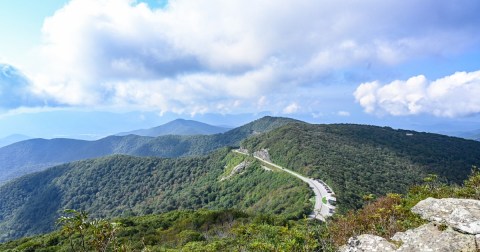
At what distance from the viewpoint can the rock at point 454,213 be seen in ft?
44.4

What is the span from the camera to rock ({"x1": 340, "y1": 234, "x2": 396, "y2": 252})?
13.8 metres

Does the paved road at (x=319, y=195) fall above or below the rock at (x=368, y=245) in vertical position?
below

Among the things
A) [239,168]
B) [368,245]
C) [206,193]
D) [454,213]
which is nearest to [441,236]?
[454,213]

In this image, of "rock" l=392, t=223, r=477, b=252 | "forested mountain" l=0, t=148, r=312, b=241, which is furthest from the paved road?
"rock" l=392, t=223, r=477, b=252

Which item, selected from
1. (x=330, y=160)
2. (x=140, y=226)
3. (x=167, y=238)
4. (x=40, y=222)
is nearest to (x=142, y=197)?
(x=40, y=222)

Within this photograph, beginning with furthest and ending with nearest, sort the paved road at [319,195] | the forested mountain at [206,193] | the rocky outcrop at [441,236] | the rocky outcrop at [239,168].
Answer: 1. the rocky outcrop at [239,168]
2. the forested mountain at [206,193]
3. the paved road at [319,195]
4. the rocky outcrop at [441,236]

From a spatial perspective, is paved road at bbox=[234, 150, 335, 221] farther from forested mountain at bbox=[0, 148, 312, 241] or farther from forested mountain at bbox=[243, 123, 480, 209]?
forested mountain at bbox=[243, 123, 480, 209]

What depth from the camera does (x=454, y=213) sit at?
14.6m

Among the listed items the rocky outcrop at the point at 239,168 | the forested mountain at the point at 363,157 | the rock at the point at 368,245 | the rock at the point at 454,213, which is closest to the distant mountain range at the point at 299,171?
the forested mountain at the point at 363,157

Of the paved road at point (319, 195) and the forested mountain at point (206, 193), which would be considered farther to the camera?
the forested mountain at point (206, 193)

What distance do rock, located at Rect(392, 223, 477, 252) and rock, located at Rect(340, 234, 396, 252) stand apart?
1.86 ft

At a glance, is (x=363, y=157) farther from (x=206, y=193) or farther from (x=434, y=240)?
(x=434, y=240)

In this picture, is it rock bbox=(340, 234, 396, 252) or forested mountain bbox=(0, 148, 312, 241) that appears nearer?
rock bbox=(340, 234, 396, 252)

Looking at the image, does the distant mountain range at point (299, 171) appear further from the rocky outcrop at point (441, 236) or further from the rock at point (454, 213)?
the rocky outcrop at point (441, 236)
